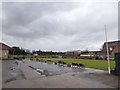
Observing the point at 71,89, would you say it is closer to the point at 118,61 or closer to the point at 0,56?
the point at 118,61

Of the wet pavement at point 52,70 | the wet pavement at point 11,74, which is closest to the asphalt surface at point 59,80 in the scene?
the wet pavement at point 11,74

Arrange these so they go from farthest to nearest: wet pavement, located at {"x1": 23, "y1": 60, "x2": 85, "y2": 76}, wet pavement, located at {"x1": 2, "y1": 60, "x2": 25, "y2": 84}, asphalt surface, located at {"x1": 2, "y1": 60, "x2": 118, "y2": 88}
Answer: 1. wet pavement, located at {"x1": 23, "y1": 60, "x2": 85, "y2": 76}
2. wet pavement, located at {"x1": 2, "y1": 60, "x2": 25, "y2": 84}
3. asphalt surface, located at {"x1": 2, "y1": 60, "x2": 118, "y2": 88}

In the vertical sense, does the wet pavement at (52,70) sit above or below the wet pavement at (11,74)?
below

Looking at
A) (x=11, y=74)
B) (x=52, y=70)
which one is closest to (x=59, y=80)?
(x=52, y=70)

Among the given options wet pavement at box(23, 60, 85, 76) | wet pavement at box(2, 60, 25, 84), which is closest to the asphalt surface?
wet pavement at box(2, 60, 25, 84)

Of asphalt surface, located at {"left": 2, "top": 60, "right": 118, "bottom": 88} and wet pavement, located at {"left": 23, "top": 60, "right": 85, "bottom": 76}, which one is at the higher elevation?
asphalt surface, located at {"left": 2, "top": 60, "right": 118, "bottom": 88}

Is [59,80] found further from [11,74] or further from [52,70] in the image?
[11,74]

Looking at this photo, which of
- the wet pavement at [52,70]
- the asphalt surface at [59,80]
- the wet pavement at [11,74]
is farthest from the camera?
the wet pavement at [52,70]

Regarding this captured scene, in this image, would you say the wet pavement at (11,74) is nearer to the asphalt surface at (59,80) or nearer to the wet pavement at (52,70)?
the asphalt surface at (59,80)

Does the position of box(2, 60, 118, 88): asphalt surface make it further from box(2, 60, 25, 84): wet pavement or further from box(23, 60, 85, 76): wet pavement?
box(23, 60, 85, 76): wet pavement

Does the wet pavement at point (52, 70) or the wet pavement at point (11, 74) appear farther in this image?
the wet pavement at point (52, 70)

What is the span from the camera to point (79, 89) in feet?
17.2

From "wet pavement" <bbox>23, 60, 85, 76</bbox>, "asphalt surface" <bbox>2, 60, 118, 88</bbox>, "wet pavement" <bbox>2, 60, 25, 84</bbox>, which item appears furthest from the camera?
"wet pavement" <bbox>23, 60, 85, 76</bbox>

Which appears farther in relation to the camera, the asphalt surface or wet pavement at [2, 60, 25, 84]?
wet pavement at [2, 60, 25, 84]
